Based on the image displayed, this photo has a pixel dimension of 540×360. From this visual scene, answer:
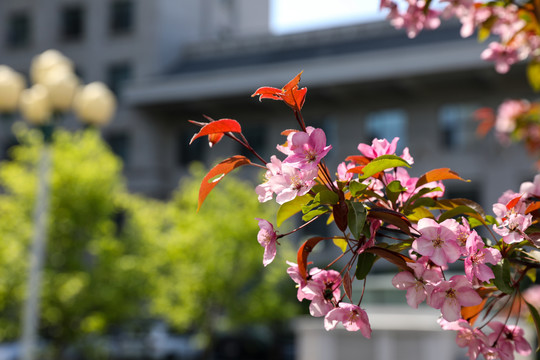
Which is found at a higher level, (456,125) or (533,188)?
(456,125)

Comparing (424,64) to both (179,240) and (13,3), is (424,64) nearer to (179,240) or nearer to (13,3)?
(179,240)

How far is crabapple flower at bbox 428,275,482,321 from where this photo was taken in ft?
5.57

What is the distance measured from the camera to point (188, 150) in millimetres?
27188

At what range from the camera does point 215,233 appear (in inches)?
675

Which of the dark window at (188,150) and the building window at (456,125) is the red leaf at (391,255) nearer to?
the building window at (456,125)

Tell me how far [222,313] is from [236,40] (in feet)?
44.1

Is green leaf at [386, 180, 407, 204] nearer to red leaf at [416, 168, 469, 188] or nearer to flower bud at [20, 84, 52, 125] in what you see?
red leaf at [416, 168, 469, 188]

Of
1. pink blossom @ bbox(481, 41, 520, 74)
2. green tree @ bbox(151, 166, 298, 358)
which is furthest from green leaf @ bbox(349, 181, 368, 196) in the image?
green tree @ bbox(151, 166, 298, 358)

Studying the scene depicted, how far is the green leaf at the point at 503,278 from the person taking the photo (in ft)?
5.68

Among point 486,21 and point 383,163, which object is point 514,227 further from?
point 486,21

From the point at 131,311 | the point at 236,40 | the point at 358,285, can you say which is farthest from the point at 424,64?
the point at 131,311

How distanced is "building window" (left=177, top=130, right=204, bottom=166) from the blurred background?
81 mm

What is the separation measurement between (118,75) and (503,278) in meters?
27.6

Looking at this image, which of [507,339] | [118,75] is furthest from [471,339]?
[118,75]
